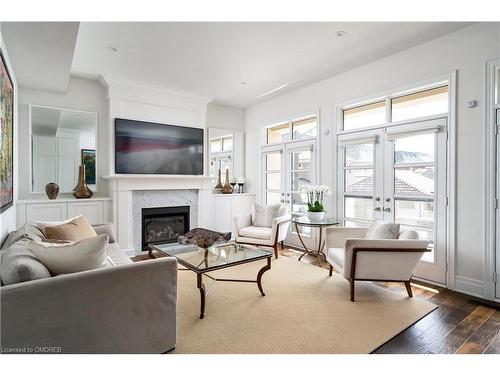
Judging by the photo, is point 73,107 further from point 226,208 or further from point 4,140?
point 226,208

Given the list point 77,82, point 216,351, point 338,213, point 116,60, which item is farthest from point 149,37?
point 338,213

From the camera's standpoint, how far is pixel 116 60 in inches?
143

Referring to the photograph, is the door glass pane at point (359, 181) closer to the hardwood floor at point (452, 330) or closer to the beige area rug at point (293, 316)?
the beige area rug at point (293, 316)

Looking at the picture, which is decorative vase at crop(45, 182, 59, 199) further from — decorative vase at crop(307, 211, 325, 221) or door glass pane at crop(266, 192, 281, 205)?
decorative vase at crop(307, 211, 325, 221)

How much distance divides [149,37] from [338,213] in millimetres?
3451

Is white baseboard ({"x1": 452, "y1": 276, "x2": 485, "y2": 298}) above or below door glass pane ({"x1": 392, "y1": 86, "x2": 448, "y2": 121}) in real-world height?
below

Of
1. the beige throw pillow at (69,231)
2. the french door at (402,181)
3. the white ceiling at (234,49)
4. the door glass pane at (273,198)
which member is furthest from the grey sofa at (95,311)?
the door glass pane at (273,198)

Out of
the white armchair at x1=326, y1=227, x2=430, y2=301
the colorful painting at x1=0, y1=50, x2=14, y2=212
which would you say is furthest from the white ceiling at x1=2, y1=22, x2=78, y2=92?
the white armchair at x1=326, y1=227, x2=430, y2=301

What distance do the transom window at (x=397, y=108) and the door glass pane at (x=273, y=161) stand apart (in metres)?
1.52

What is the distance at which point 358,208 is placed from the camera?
13.5 ft

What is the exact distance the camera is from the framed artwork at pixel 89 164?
436cm

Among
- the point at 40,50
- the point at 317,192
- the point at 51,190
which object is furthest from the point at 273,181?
the point at 40,50

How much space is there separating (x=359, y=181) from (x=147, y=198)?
3364 mm

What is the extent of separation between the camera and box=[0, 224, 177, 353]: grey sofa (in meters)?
1.44
